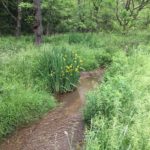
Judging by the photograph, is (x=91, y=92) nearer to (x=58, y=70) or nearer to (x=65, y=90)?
(x=58, y=70)

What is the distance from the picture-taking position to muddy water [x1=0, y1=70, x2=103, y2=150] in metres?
5.34

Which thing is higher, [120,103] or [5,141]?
[120,103]

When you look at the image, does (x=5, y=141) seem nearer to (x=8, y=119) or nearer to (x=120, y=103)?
(x=8, y=119)

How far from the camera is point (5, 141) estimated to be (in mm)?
5570

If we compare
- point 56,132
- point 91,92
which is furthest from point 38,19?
point 56,132

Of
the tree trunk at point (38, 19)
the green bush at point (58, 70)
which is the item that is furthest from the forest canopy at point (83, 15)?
the green bush at point (58, 70)

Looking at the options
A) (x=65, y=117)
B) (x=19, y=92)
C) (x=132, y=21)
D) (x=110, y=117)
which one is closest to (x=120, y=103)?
(x=110, y=117)

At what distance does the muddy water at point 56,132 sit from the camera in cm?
534

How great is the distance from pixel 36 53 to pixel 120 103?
15.1 ft

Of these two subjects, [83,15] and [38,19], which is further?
[83,15]

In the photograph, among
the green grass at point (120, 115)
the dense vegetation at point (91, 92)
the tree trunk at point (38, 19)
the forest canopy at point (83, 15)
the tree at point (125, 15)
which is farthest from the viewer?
the forest canopy at point (83, 15)

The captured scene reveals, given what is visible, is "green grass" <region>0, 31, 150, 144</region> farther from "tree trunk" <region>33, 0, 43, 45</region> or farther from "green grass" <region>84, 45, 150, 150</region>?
"tree trunk" <region>33, 0, 43, 45</region>

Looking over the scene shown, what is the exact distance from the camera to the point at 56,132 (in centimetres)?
580

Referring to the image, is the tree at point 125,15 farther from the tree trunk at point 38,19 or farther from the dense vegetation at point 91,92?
the tree trunk at point 38,19
